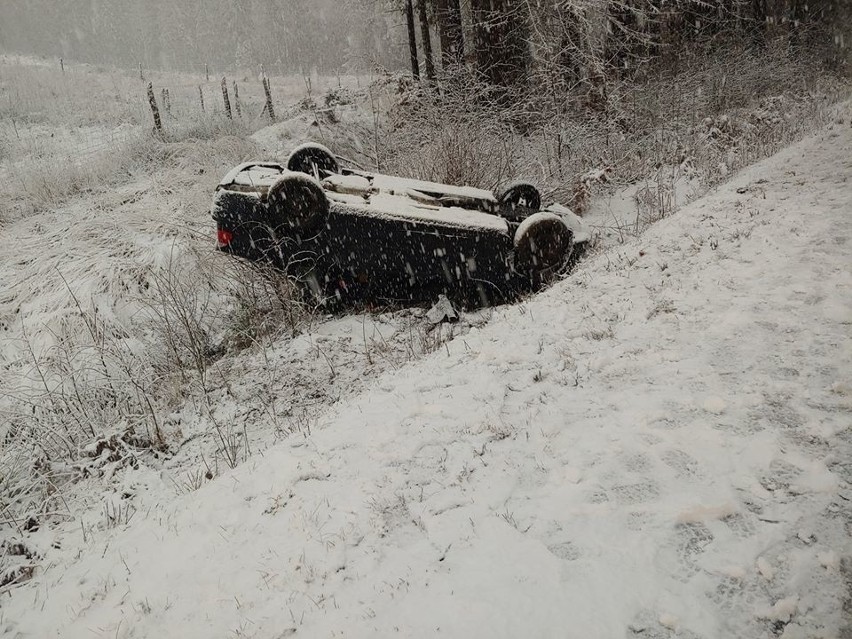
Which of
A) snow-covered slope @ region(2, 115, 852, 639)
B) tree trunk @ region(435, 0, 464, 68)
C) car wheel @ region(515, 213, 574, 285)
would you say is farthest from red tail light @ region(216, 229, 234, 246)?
tree trunk @ region(435, 0, 464, 68)

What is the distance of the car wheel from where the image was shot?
484 centimetres

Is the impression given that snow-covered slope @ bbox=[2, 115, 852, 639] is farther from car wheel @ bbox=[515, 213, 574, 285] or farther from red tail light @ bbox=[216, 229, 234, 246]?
red tail light @ bbox=[216, 229, 234, 246]

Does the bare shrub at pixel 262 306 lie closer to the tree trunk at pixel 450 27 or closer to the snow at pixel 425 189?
the snow at pixel 425 189

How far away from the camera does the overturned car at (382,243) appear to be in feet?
15.4

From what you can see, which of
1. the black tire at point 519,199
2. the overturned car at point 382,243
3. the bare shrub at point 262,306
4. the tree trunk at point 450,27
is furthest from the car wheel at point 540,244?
the tree trunk at point 450,27

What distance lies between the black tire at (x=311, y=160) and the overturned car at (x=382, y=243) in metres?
0.86

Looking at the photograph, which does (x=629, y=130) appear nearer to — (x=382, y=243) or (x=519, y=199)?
(x=519, y=199)

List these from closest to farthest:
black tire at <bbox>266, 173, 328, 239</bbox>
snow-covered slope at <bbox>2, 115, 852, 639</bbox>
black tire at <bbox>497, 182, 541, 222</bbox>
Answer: snow-covered slope at <bbox>2, 115, 852, 639</bbox> → black tire at <bbox>266, 173, 328, 239</bbox> → black tire at <bbox>497, 182, 541, 222</bbox>

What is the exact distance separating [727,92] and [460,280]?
26.9 feet

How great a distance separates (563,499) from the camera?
2129 millimetres

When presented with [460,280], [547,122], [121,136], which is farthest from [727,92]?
[121,136]

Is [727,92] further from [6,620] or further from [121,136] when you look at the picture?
[121,136]

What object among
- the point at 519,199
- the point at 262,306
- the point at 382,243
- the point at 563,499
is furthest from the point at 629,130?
the point at 563,499

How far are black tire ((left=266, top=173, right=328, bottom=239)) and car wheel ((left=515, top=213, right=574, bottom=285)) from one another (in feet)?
6.14
